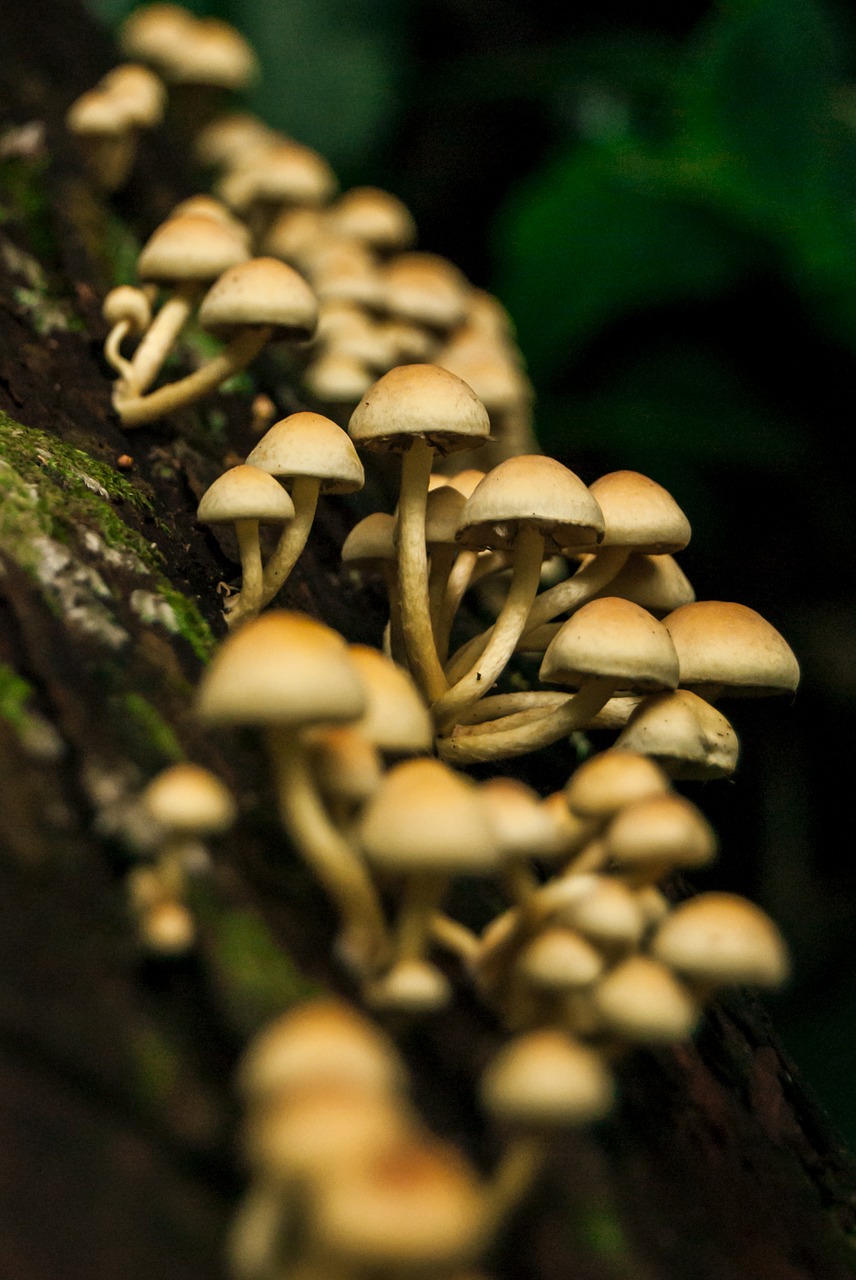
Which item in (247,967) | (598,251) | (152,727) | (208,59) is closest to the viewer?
(247,967)

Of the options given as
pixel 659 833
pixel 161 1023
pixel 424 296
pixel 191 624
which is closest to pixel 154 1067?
pixel 161 1023

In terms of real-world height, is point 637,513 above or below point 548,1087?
above

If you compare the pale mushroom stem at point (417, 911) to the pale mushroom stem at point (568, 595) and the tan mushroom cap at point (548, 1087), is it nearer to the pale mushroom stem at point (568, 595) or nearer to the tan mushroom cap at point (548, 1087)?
the tan mushroom cap at point (548, 1087)

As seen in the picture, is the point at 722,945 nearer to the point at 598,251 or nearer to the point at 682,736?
the point at 682,736

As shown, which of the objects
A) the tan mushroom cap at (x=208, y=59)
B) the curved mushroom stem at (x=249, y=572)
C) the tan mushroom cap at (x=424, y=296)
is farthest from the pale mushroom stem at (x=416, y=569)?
the tan mushroom cap at (x=208, y=59)

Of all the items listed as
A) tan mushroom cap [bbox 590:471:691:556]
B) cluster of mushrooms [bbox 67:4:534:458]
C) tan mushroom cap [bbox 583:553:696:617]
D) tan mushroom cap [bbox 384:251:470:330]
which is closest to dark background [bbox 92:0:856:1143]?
cluster of mushrooms [bbox 67:4:534:458]

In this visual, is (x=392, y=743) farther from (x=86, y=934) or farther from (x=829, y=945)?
(x=829, y=945)
